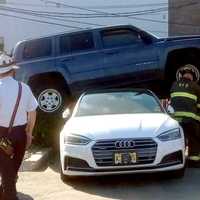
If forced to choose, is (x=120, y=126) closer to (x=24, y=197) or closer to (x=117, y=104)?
(x=117, y=104)

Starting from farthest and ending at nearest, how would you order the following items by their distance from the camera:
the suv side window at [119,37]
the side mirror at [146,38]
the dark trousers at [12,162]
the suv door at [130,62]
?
1. the suv side window at [119,37]
2. the side mirror at [146,38]
3. the suv door at [130,62]
4. the dark trousers at [12,162]

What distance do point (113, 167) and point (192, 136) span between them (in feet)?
7.28

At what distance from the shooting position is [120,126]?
8531mm

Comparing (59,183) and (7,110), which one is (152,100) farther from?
(7,110)

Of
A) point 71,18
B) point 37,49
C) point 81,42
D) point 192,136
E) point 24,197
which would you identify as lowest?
point 71,18

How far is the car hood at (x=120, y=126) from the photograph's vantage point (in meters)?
8.34

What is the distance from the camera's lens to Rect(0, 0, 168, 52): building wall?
1516 inches

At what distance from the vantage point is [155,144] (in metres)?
8.25

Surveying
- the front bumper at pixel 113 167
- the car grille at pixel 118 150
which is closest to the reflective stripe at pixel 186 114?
the front bumper at pixel 113 167

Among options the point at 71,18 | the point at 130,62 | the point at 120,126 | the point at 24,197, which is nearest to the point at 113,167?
the point at 120,126

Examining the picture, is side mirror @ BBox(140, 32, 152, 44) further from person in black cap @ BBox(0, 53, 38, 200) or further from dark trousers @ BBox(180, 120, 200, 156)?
person in black cap @ BBox(0, 53, 38, 200)

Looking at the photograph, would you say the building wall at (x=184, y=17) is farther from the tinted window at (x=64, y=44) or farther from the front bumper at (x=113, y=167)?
the front bumper at (x=113, y=167)

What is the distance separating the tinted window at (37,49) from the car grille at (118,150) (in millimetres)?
4823

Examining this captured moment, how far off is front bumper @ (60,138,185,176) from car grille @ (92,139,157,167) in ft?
0.16
